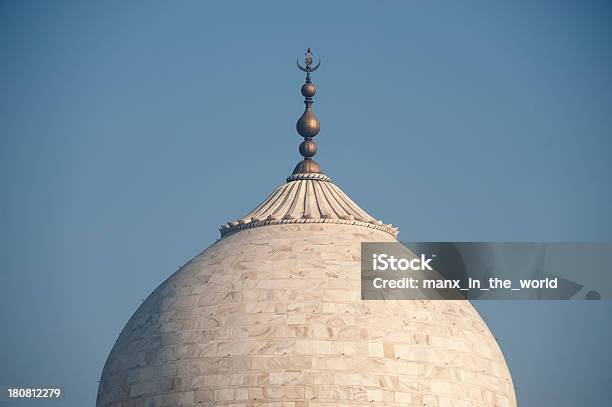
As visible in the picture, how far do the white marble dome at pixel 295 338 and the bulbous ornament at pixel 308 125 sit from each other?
12.4 ft

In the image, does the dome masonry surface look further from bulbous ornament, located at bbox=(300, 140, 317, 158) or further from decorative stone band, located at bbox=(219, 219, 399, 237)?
bulbous ornament, located at bbox=(300, 140, 317, 158)

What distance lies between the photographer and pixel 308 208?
184 feet

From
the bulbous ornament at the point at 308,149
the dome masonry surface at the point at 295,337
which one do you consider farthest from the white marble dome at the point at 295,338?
the bulbous ornament at the point at 308,149

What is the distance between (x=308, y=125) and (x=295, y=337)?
332 inches

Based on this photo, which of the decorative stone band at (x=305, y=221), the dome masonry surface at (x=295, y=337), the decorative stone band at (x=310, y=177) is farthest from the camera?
the decorative stone band at (x=310, y=177)

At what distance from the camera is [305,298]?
172ft

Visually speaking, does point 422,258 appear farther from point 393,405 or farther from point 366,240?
point 393,405

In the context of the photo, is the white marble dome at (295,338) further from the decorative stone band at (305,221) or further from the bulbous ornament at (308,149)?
the bulbous ornament at (308,149)

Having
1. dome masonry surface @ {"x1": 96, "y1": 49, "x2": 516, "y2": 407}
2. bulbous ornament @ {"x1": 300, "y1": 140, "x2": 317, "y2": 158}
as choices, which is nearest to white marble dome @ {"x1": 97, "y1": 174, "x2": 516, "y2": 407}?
dome masonry surface @ {"x1": 96, "y1": 49, "x2": 516, "y2": 407}

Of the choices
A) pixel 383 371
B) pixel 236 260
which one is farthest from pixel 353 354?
pixel 236 260

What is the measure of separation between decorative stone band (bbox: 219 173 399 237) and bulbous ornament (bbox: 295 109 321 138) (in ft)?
4.34

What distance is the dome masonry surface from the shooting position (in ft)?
169

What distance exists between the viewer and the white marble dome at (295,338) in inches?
2028

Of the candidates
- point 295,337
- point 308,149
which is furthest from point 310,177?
point 295,337
